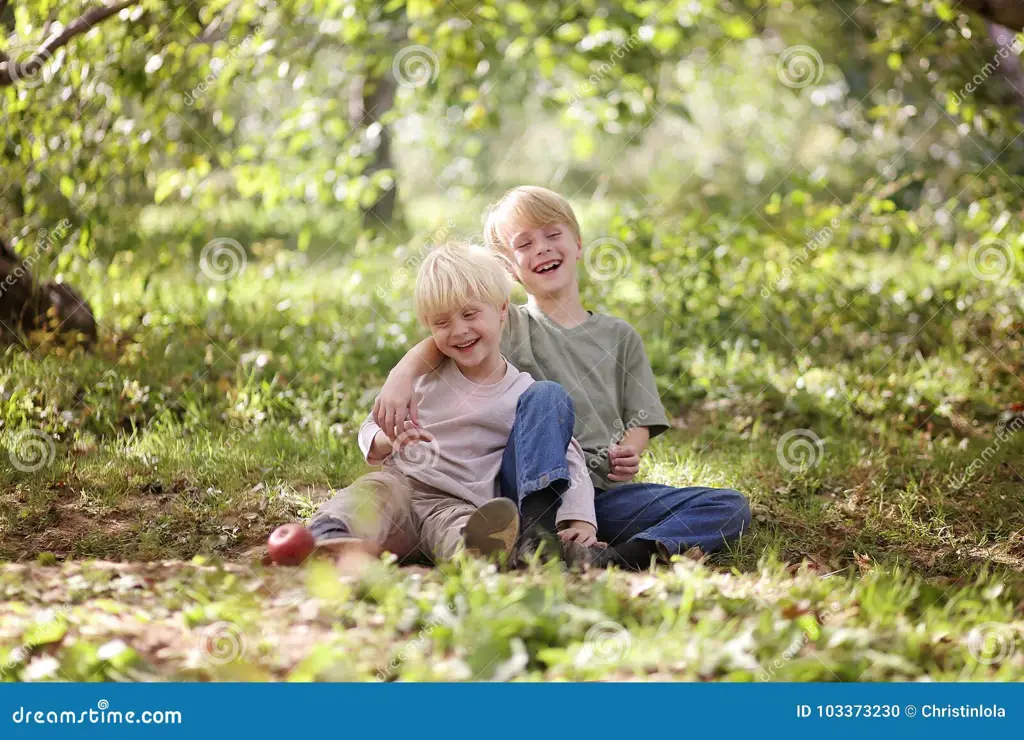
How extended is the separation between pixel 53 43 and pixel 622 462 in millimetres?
2875

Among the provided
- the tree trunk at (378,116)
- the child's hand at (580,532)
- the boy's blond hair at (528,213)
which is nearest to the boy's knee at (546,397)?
the child's hand at (580,532)

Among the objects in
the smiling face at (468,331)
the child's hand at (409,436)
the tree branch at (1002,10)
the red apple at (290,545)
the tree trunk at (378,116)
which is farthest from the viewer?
the tree trunk at (378,116)

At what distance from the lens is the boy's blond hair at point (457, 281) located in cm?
294

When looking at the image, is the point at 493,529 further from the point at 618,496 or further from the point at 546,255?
the point at 546,255

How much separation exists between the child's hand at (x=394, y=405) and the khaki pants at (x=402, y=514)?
0.47 ft

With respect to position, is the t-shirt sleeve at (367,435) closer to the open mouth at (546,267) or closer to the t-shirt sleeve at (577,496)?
the t-shirt sleeve at (577,496)

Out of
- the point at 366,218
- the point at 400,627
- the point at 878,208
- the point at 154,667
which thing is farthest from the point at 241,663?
the point at 366,218

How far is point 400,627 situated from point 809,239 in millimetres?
3754

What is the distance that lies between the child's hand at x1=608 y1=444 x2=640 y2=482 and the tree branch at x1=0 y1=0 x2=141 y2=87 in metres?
2.74

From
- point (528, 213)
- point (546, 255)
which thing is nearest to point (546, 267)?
point (546, 255)

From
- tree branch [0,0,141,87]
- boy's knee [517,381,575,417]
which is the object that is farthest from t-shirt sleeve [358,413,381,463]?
tree branch [0,0,141,87]

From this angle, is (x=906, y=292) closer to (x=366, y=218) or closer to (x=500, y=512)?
(x=500, y=512)

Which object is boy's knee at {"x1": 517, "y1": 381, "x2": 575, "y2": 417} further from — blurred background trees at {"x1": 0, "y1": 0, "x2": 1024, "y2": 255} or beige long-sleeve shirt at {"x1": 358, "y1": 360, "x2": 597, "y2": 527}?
blurred background trees at {"x1": 0, "y1": 0, "x2": 1024, "y2": 255}

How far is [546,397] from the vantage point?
2877 mm
